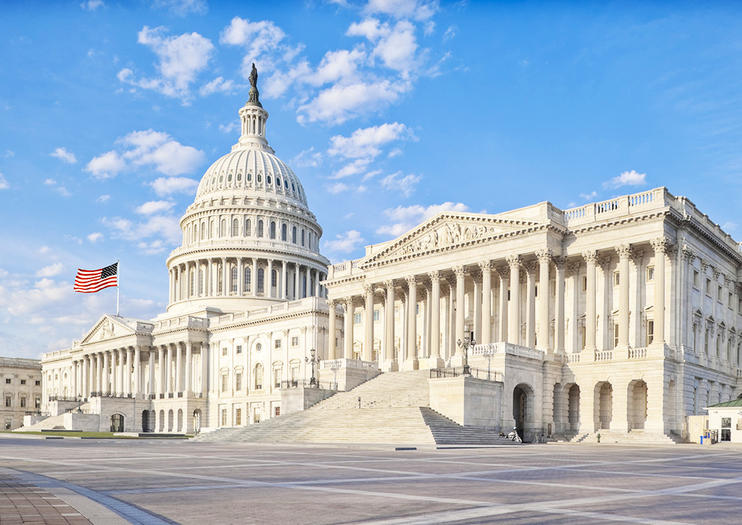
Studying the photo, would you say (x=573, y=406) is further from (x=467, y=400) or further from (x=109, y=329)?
(x=109, y=329)

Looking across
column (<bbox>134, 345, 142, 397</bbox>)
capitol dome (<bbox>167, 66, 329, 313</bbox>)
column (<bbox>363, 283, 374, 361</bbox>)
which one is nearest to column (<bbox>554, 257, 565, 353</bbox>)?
column (<bbox>363, 283, 374, 361</bbox>)

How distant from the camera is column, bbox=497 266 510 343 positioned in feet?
236

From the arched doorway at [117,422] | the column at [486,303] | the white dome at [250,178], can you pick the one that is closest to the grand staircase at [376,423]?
the column at [486,303]

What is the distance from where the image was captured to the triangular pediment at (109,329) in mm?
129625

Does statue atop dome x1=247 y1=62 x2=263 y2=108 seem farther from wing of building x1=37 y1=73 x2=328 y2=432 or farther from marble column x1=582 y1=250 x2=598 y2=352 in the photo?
marble column x1=582 y1=250 x2=598 y2=352

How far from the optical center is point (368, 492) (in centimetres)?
1812

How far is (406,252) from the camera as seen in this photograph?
79750 mm

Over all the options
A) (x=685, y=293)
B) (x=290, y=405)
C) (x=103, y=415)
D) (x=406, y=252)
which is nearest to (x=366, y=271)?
(x=406, y=252)

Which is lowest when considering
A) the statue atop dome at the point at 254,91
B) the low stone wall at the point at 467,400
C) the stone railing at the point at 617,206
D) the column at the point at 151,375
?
the column at the point at 151,375

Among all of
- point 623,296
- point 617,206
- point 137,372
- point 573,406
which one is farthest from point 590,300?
point 137,372

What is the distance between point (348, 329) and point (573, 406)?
28.2 meters

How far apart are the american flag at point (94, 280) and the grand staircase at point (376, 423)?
60799 millimetres

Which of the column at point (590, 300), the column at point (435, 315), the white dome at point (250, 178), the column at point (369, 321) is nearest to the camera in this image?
the column at point (590, 300)

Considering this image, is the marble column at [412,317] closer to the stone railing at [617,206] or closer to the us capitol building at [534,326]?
the us capitol building at [534,326]
